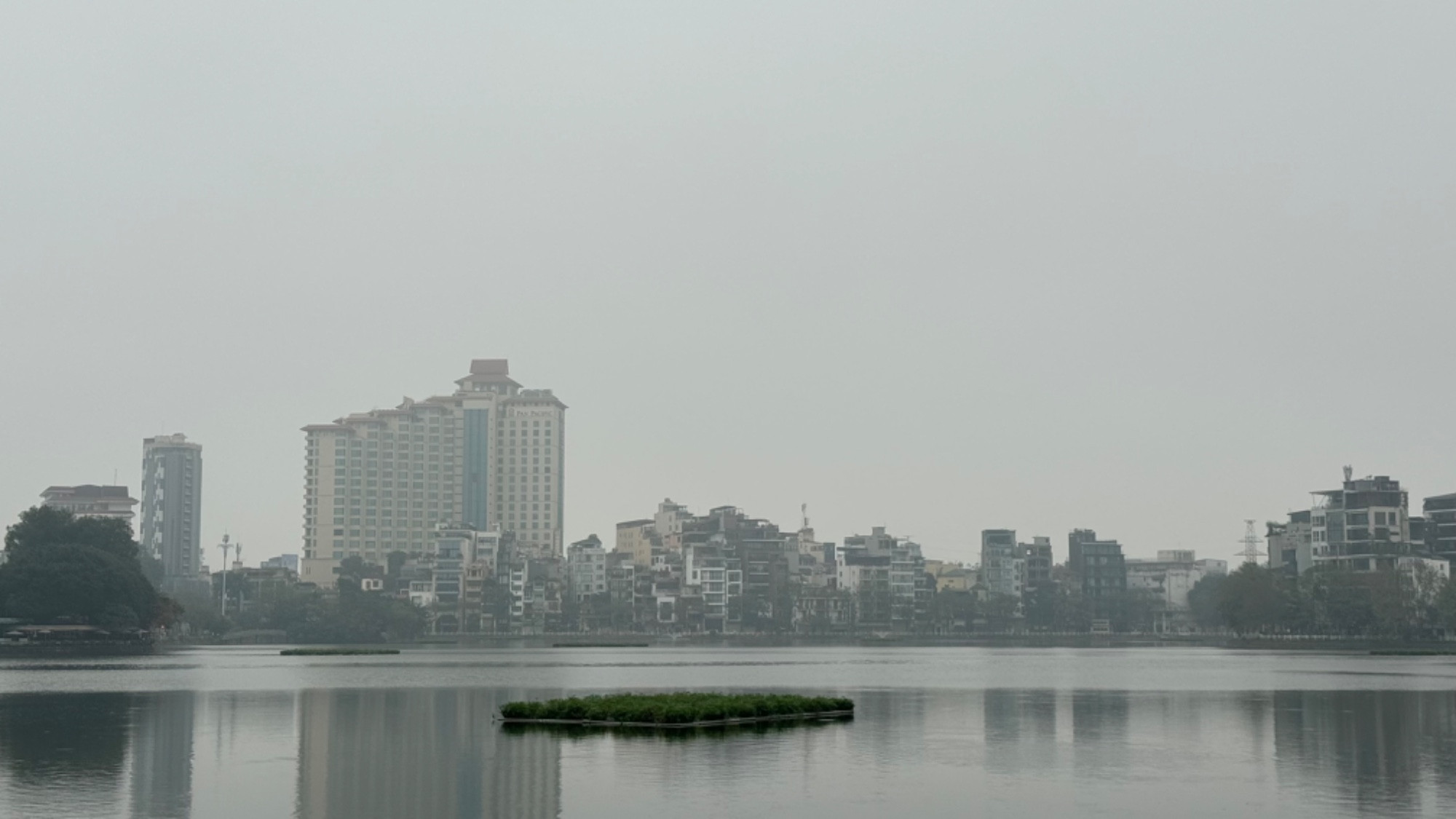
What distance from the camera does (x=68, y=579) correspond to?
490 ft

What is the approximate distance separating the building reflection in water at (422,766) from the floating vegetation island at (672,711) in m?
1.88

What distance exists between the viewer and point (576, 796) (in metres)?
29.0

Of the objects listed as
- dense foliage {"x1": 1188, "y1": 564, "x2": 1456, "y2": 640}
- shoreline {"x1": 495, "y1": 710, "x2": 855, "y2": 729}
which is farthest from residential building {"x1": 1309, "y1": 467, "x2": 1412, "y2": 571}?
shoreline {"x1": 495, "y1": 710, "x2": 855, "y2": 729}

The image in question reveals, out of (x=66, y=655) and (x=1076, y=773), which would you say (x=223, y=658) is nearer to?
(x=66, y=655)

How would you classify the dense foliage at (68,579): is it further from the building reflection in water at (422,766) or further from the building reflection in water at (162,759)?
the building reflection in water at (422,766)

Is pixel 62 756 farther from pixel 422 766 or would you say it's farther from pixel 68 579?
pixel 68 579

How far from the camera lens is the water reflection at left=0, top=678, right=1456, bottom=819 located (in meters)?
28.3

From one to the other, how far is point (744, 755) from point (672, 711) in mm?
8587

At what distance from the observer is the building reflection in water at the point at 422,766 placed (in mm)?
27859

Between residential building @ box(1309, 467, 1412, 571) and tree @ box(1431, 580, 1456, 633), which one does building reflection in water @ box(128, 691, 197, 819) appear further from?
residential building @ box(1309, 467, 1412, 571)

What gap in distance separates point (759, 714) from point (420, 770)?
16.2m

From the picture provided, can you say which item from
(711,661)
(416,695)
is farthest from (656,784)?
(711,661)

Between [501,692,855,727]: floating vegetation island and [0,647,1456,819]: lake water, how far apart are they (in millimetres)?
1726

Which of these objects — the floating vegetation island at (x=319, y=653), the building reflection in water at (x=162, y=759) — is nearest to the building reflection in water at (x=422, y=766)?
the building reflection in water at (x=162, y=759)
